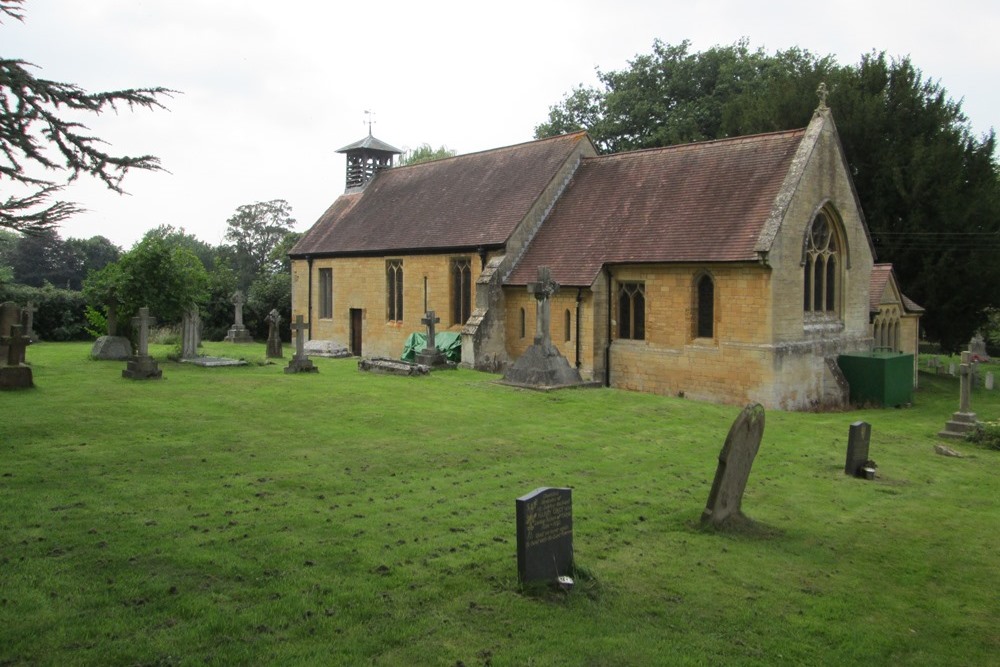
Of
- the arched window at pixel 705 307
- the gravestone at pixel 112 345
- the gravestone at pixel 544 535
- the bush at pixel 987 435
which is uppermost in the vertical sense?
the arched window at pixel 705 307

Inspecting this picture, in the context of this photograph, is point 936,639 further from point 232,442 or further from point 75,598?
point 232,442

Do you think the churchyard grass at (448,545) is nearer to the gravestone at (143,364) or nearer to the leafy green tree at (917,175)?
the gravestone at (143,364)

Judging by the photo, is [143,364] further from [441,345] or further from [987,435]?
[987,435]

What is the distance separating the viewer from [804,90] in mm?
37219

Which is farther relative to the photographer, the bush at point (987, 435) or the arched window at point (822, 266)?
the arched window at point (822, 266)

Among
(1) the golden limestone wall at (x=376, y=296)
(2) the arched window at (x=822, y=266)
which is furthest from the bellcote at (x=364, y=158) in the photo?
(2) the arched window at (x=822, y=266)

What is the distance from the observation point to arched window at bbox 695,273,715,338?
23750 mm

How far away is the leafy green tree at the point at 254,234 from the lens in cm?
8169

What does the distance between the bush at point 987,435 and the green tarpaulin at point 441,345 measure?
16.3 meters

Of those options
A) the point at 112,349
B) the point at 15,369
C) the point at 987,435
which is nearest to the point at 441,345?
the point at 112,349

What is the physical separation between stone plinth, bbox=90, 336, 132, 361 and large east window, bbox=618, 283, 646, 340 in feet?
54.6

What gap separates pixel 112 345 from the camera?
27.5 meters

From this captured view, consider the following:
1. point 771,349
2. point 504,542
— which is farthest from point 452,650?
point 771,349

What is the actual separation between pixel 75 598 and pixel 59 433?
8.12 meters
